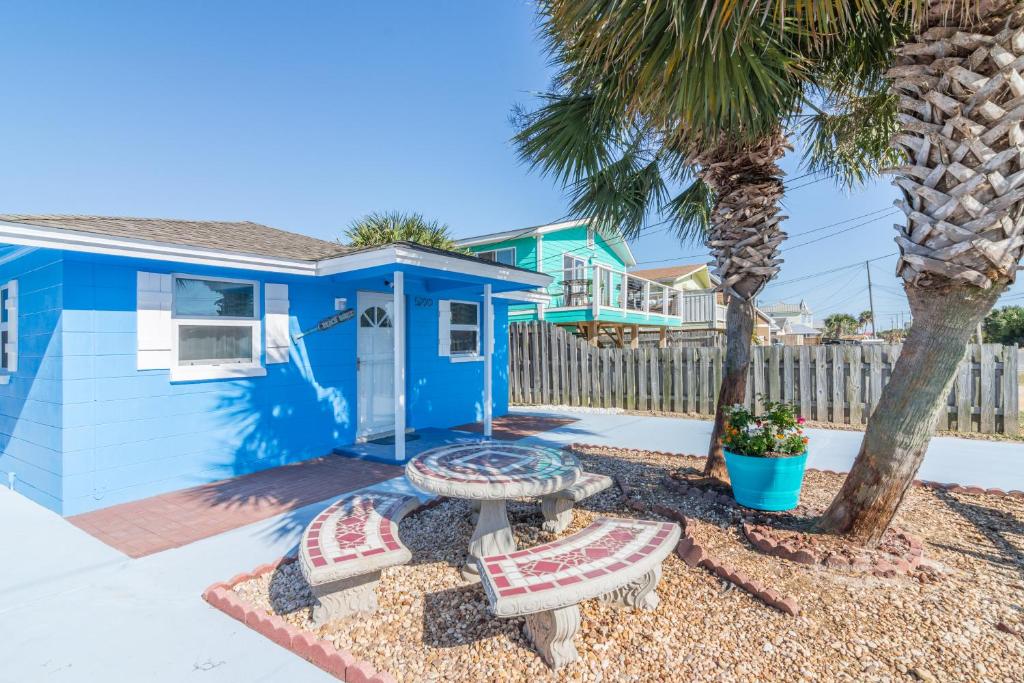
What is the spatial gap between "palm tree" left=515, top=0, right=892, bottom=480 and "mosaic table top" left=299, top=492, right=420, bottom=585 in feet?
10.9

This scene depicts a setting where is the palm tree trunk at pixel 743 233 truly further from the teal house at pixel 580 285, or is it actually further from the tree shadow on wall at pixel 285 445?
the teal house at pixel 580 285

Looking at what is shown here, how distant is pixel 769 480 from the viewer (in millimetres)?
3715

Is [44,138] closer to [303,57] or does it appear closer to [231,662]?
[303,57]

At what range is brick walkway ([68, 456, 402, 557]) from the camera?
3717mm

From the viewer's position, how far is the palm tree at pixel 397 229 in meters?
15.2

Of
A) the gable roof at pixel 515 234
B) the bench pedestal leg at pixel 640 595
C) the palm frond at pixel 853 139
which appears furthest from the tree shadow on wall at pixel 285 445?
the gable roof at pixel 515 234

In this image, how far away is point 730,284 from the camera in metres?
4.70

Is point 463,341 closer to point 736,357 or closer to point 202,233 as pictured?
point 202,233

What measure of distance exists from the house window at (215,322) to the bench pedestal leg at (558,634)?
4702mm

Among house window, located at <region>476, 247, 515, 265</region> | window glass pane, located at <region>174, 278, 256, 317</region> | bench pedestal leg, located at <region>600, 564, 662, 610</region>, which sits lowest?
bench pedestal leg, located at <region>600, 564, 662, 610</region>

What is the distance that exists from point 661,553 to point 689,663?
1.57 feet

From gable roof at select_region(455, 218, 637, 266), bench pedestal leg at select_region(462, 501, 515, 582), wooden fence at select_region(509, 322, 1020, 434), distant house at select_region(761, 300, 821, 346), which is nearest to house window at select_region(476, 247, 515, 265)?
gable roof at select_region(455, 218, 637, 266)

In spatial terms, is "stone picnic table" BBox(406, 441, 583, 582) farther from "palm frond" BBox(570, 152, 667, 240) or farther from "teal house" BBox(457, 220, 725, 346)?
"teal house" BBox(457, 220, 725, 346)

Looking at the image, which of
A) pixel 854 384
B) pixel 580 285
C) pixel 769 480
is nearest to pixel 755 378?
pixel 854 384
